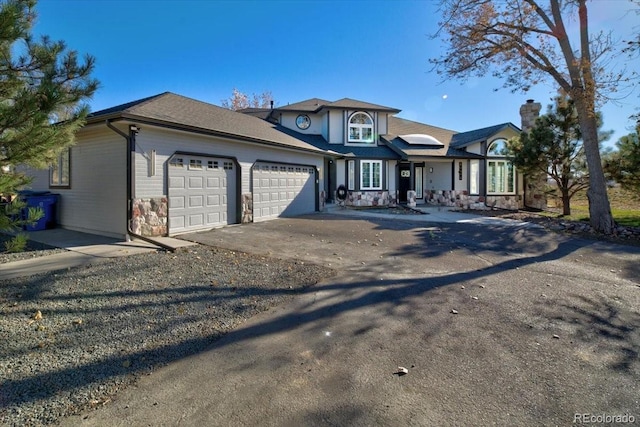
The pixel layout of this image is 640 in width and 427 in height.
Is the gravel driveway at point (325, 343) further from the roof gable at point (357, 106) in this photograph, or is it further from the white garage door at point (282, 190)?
the roof gable at point (357, 106)

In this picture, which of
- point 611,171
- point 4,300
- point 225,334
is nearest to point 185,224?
point 4,300

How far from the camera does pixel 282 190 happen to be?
43.8 feet

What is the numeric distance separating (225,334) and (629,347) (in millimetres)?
4142

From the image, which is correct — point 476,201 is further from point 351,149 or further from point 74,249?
point 74,249

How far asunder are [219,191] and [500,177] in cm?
1724

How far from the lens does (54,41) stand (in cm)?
476

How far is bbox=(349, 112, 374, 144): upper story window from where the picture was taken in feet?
66.5

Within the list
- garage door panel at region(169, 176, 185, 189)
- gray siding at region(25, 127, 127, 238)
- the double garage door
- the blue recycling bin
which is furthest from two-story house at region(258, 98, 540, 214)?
the blue recycling bin

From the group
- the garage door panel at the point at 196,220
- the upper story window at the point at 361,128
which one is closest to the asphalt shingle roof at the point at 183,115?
the garage door panel at the point at 196,220

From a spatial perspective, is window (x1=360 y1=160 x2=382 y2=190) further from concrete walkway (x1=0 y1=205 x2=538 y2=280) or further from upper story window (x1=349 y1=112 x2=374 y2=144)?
concrete walkway (x1=0 y1=205 x2=538 y2=280)

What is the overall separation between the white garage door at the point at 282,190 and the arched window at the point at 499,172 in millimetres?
11476

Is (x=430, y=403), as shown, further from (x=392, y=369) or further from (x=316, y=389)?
(x=316, y=389)

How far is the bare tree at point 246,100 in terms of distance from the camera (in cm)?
3706

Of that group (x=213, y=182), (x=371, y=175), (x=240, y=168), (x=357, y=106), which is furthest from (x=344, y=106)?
(x=213, y=182)
